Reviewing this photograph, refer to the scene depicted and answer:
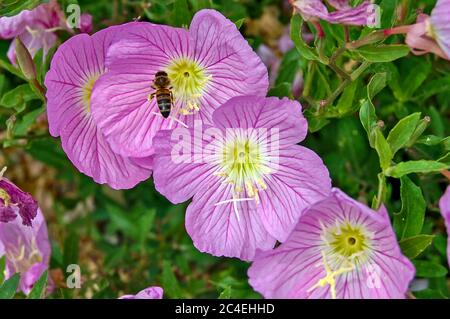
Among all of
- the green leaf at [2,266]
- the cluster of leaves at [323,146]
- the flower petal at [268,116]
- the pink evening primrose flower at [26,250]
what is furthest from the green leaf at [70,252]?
the flower petal at [268,116]

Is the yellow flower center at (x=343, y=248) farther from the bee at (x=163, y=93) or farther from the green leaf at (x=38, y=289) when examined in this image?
the green leaf at (x=38, y=289)

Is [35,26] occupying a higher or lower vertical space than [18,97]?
higher

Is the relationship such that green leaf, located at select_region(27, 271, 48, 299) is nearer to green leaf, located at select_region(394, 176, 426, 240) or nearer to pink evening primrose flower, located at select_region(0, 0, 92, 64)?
pink evening primrose flower, located at select_region(0, 0, 92, 64)

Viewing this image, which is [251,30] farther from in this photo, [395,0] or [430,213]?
[395,0]

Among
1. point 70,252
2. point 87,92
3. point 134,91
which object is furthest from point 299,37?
point 70,252

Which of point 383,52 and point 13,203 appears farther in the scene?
point 13,203

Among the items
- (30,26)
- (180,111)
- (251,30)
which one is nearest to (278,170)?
(180,111)

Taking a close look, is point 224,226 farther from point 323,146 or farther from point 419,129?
point 323,146
